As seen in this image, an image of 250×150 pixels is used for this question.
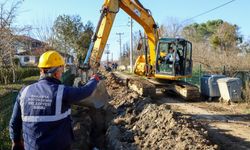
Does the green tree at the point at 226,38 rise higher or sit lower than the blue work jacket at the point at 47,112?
higher

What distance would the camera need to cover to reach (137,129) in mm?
8852

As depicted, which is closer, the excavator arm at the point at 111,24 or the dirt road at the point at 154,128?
the dirt road at the point at 154,128

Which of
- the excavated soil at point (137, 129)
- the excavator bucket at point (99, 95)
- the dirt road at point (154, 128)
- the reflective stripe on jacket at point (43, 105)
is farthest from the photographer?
the excavator bucket at point (99, 95)

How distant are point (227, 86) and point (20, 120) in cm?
1190

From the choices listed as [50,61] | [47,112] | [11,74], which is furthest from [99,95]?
[11,74]

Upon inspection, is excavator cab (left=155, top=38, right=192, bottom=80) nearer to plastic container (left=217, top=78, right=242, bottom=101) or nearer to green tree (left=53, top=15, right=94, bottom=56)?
plastic container (left=217, top=78, right=242, bottom=101)

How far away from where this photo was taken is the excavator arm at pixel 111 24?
45.0 feet

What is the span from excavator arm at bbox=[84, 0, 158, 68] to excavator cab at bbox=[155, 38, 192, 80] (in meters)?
0.60

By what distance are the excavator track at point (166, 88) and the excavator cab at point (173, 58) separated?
53cm

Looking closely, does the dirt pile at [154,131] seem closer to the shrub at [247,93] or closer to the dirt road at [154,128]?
the dirt road at [154,128]

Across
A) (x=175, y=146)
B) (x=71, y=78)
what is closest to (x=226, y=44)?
(x=71, y=78)

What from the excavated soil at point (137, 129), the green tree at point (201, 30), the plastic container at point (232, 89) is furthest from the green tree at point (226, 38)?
the excavated soil at point (137, 129)

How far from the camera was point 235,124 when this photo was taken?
11.1m

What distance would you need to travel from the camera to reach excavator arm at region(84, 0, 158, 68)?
1371cm
